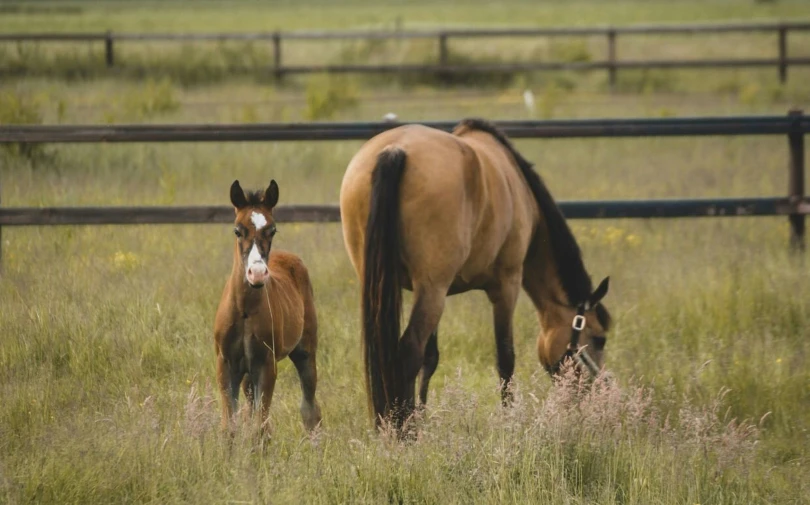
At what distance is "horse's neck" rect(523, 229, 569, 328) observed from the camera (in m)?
6.01

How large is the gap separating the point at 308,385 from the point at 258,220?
1162 mm

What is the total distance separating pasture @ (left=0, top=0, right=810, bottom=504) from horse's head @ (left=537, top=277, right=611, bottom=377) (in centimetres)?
22

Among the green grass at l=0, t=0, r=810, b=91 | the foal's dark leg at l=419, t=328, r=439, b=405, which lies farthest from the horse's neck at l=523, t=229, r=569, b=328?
the green grass at l=0, t=0, r=810, b=91

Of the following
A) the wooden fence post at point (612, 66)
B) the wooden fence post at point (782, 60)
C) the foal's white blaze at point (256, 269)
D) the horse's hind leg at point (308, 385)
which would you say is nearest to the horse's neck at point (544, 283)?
the horse's hind leg at point (308, 385)

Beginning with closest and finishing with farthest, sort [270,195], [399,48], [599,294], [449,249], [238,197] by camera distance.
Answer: [238,197]
[270,195]
[449,249]
[599,294]
[399,48]

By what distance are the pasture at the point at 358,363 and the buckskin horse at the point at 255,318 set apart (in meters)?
0.23

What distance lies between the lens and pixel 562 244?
236 inches

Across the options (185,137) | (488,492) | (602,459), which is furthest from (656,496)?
(185,137)

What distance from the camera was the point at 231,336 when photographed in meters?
4.93

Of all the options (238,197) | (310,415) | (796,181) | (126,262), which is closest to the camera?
(238,197)

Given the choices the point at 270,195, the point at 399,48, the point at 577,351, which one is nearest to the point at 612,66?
the point at 399,48

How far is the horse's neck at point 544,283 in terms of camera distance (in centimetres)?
601

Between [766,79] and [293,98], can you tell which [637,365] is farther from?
[766,79]

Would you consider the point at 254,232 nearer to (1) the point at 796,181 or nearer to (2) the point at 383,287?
(2) the point at 383,287
